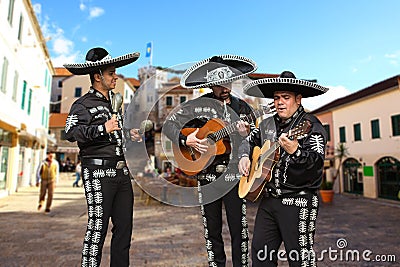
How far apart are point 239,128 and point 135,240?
3667 mm

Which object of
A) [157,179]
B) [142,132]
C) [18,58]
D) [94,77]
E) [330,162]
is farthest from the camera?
[330,162]

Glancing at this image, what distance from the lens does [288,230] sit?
2.15 m

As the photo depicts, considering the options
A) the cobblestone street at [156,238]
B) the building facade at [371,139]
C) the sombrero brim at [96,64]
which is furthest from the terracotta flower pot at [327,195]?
the sombrero brim at [96,64]

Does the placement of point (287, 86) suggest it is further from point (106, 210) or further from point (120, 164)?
point (106, 210)

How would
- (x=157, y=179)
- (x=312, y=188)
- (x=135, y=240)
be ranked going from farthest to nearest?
(x=135, y=240), (x=157, y=179), (x=312, y=188)

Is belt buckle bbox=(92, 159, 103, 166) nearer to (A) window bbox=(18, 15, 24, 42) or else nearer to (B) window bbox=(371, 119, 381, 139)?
(A) window bbox=(18, 15, 24, 42)

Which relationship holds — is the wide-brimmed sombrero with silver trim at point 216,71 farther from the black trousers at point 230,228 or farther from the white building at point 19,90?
the white building at point 19,90

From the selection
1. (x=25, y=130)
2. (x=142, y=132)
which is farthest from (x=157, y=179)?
(x=25, y=130)

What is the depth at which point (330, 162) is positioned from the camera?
2017 cm

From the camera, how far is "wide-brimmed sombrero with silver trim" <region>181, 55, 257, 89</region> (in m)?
2.61

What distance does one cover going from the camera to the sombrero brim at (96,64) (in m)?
2.39

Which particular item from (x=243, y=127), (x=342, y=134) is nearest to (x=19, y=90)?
(x=243, y=127)

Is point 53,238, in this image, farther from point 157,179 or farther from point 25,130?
point 25,130

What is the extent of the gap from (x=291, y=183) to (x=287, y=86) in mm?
723
